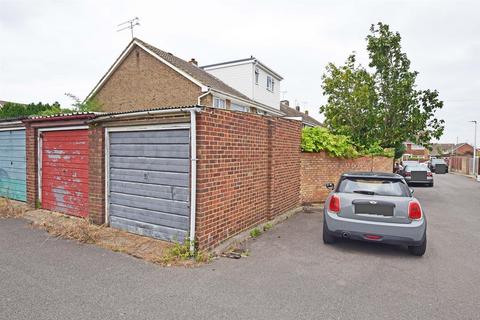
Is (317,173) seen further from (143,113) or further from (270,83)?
(270,83)

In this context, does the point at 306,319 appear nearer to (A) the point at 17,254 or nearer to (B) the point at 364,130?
(A) the point at 17,254

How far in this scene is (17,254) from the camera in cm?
476

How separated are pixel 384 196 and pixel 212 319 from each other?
3556 millimetres

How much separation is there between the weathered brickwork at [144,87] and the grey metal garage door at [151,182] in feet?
33.6

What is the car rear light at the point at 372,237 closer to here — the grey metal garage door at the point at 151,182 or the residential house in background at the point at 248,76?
Result: the grey metal garage door at the point at 151,182

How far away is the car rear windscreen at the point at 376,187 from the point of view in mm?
4973

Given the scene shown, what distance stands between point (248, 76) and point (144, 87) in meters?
7.82

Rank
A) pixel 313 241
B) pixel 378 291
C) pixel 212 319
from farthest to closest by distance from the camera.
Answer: pixel 313 241 < pixel 378 291 < pixel 212 319

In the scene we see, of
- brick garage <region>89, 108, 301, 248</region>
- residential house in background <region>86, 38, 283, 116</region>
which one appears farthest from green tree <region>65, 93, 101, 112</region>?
brick garage <region>89, 108, 301, 248</region>

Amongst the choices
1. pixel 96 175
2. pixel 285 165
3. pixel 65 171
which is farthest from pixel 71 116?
pixel 285 165

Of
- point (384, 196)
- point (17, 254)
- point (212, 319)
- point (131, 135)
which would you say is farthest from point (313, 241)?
point (17, 254)

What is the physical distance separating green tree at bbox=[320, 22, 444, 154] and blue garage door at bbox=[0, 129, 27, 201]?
1265cm

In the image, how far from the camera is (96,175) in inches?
242

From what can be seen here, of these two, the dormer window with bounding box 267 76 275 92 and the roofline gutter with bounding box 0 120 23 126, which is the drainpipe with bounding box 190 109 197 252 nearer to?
the roofline gutter with bounding box 0 120 23 126
